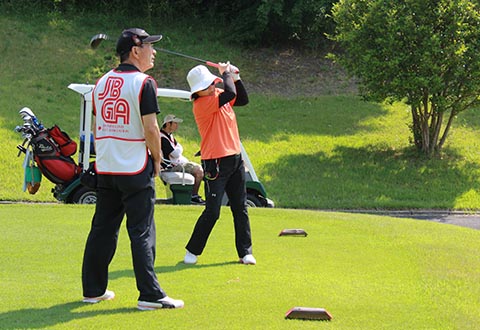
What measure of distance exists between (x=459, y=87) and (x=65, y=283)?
12.4 m

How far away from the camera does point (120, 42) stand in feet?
18.0

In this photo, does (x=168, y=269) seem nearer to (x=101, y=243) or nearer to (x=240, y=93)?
(x=101, y=243)

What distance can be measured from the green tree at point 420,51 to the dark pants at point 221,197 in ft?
32.7

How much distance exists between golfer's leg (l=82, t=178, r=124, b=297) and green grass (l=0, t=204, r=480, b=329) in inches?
6.0

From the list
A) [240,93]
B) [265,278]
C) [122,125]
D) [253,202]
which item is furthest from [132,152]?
→ [253,202]

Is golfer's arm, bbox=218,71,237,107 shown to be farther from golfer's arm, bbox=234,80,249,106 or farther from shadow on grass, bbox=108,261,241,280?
shadow on grass, bbox=108,261,241,280

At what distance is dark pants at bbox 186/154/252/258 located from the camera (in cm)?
710

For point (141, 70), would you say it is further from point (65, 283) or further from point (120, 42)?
point (65, 283)

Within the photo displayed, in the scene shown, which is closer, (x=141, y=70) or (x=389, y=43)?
(x=141, y=70)

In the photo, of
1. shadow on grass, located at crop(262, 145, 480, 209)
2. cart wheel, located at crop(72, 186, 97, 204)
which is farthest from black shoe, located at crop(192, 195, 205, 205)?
shadow on grass, located at crop(262, 145, 480, 209)

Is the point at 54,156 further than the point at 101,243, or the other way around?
the point at 54,156

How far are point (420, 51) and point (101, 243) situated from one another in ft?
40.0

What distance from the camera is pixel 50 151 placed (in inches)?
479

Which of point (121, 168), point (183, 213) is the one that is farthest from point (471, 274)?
point (183, 213)
